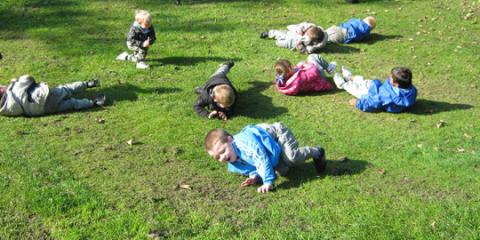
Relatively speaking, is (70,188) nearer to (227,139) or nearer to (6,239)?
(6,239)

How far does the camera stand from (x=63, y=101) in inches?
351

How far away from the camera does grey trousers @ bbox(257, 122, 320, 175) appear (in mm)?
6938

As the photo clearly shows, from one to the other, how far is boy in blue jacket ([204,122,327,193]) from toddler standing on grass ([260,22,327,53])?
5.04 meters

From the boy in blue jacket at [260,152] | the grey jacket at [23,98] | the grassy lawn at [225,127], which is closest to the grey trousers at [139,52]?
the grassy lawn at [225,127]

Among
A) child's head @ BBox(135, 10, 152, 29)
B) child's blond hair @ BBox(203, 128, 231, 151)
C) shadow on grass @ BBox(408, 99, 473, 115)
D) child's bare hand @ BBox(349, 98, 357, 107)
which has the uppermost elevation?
child's head @ BBox(135, 10, 152, 29)

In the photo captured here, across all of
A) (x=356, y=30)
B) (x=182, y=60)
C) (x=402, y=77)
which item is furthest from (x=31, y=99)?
(x=356, y=30)

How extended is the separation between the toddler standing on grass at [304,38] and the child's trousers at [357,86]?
1.90 meters

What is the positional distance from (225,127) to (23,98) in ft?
10.6

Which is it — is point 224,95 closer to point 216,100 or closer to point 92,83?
point 216,100

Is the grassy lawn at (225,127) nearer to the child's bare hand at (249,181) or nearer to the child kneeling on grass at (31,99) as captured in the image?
the child's bare hand at (249,181)

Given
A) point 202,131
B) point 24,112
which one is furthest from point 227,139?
point 24,112

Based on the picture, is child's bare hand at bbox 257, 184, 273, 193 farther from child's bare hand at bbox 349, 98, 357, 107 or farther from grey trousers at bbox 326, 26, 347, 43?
grey trousers at bbox 326, 26, 347, 43

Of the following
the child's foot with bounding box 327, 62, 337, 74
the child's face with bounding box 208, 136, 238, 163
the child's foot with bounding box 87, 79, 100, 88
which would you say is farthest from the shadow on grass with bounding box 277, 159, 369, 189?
the child's foot with bounding box 87, 79, 100, 88

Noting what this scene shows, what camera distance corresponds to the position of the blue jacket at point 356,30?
1244 cm
